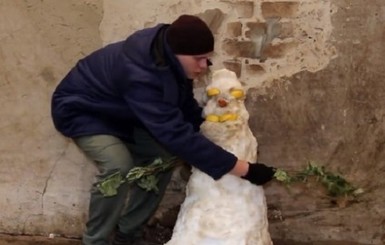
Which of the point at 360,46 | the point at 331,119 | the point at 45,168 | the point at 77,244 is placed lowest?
the point at 77,244

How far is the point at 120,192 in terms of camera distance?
2.77 m

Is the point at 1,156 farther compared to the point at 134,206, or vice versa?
the point at 1,156

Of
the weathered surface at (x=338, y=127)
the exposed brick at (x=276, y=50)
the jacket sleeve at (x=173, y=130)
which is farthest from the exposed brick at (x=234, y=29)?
the jacket sleeve at (x=173, y=130)

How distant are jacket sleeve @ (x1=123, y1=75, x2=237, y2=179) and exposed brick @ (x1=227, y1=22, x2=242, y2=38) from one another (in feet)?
1.80

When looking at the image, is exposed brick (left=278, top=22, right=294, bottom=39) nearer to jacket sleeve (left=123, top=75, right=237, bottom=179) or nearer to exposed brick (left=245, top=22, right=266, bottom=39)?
exposed brick (left=245, top=22, right=266, bottom=39)

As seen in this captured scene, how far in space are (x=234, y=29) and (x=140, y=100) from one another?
24.0 inches

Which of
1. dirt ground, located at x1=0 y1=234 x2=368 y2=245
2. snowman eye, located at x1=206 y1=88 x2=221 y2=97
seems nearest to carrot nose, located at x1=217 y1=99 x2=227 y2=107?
snowman eye, located at x1=206 y1=88 x2=221 y2=97

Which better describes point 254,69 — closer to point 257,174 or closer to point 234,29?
point 234,29

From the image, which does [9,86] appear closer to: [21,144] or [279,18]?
[21,144]

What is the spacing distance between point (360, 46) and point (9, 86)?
4.34 ft

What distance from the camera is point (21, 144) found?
3.24 metres

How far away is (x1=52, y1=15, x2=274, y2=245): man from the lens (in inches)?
99.3

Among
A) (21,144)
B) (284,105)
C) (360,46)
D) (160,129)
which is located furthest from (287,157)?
(21,144)

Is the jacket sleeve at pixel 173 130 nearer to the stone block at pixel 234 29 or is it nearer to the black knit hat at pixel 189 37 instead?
the black knit hat at pixel 189 37
